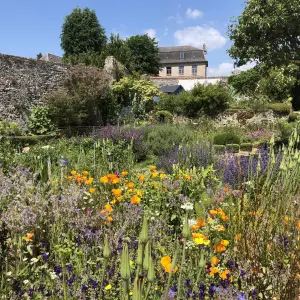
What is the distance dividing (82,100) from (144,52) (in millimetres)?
18177

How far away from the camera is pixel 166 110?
15203 millimetres

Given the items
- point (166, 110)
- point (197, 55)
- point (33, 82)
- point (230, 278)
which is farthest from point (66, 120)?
point (197, 55)

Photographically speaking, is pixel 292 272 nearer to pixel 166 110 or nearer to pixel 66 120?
pixel 66 120

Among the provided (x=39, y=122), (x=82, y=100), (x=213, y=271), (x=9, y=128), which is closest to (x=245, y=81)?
(x=82, y=100)

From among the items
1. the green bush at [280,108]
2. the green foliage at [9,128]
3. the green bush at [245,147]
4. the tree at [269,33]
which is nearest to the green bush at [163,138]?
the green bush at [245,147]

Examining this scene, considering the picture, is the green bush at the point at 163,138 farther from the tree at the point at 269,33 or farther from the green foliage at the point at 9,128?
the green foliage at the point at 9,128

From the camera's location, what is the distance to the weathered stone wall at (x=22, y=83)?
37.4ft

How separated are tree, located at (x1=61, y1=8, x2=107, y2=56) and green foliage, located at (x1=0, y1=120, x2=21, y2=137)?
16.6m

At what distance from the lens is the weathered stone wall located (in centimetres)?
1140

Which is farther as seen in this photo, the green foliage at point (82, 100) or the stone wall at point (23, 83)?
the green foliage at point (82, 100)

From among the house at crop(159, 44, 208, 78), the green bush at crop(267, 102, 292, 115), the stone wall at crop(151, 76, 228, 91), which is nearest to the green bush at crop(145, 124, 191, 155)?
the green bush at crop(267, 102, 292, 115)

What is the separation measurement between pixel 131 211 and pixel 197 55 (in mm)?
44648

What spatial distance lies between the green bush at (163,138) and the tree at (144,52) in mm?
21545

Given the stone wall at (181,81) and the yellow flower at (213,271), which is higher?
the stone wall at (181,81)
